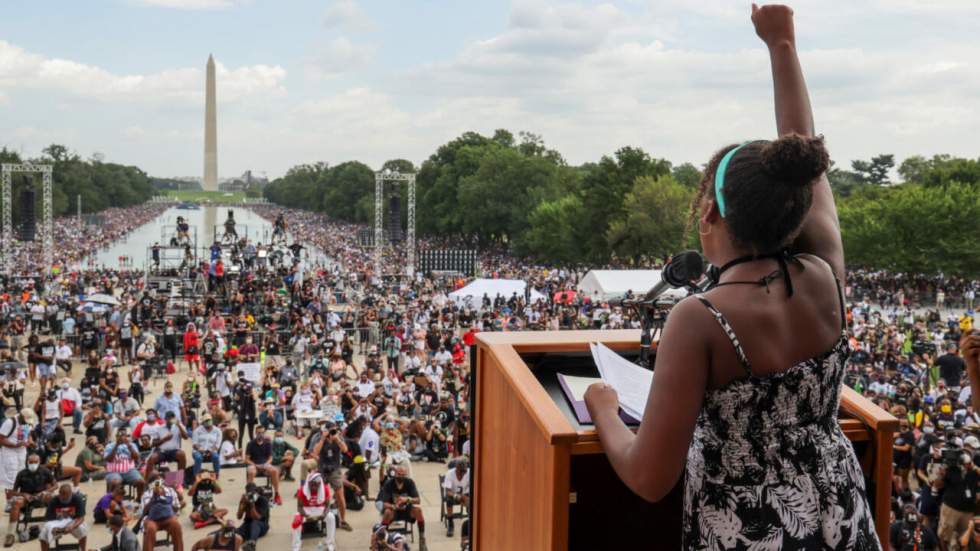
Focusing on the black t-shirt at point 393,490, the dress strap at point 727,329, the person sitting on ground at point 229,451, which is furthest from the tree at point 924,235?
the dress strap at point 727,329

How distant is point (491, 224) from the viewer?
72.7 m

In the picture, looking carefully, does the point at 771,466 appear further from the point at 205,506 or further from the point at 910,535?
the point at 205,506

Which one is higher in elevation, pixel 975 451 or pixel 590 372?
pixel 590 372

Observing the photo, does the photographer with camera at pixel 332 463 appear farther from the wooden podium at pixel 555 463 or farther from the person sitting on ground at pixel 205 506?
the wooden podium at pixel 555 463

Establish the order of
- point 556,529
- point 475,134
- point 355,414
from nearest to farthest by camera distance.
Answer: point 556,529 < point 355,414 < point 475,134

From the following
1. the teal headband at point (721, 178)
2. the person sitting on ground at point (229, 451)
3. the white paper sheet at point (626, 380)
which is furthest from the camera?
the person sitting on ground at point (229, 451)

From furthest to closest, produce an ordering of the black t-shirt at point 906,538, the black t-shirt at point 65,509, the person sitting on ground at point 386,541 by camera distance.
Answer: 1. the black t-shirt at point 65,509
2. the person sitting on ground at point 386,541
3. the black t-shirt at point 906,538

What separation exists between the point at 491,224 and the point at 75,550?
62907 mm

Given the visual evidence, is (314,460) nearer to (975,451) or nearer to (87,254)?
(975,451)

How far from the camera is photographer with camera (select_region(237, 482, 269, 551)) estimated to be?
34.8ft

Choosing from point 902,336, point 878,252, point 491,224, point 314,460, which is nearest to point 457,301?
point 902,336

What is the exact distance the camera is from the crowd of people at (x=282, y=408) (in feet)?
34.0

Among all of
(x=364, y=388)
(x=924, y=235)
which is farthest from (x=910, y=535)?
(x=924, y=235)

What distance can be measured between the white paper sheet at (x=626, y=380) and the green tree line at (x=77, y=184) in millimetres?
48344
